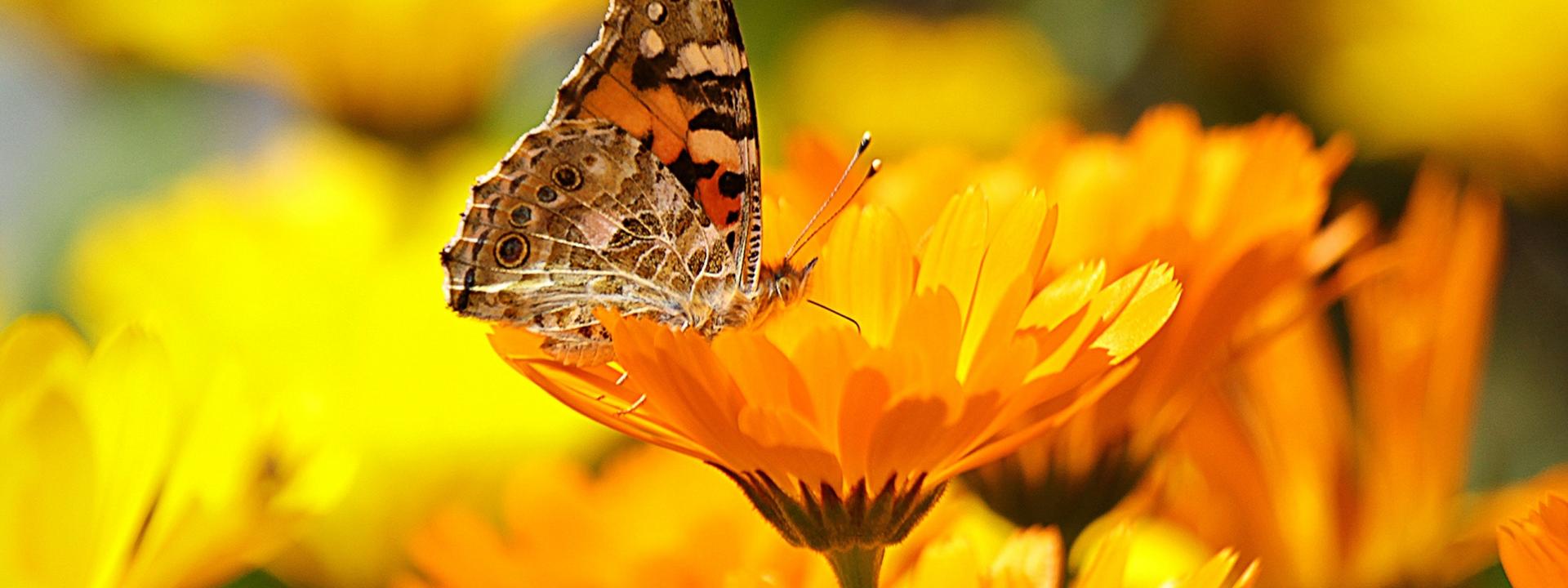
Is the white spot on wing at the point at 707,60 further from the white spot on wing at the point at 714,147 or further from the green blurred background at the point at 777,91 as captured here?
the green blurred background at the point at 777,91

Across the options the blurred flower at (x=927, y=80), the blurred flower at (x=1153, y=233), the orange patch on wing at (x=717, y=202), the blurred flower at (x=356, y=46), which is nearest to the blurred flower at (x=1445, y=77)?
the blurred flower at (x=927, y=80)

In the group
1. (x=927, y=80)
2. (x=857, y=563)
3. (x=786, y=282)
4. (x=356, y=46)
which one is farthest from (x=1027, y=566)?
(x=927, y=80)

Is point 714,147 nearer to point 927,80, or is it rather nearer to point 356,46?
point 356,46

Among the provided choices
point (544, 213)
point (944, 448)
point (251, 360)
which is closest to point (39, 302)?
point (251, 360)

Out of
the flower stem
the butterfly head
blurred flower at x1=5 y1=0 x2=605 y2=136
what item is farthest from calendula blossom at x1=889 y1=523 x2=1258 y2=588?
blurred flower at x1=5 y1=0 x2=605 y2=136

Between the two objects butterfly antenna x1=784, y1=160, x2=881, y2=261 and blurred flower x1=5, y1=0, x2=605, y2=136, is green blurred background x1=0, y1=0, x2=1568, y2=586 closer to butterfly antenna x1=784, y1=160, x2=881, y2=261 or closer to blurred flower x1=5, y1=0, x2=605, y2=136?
blurred flower x1=5, y1=0, x2=605, y2=136

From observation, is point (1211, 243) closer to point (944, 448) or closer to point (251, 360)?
point (944, 448)
